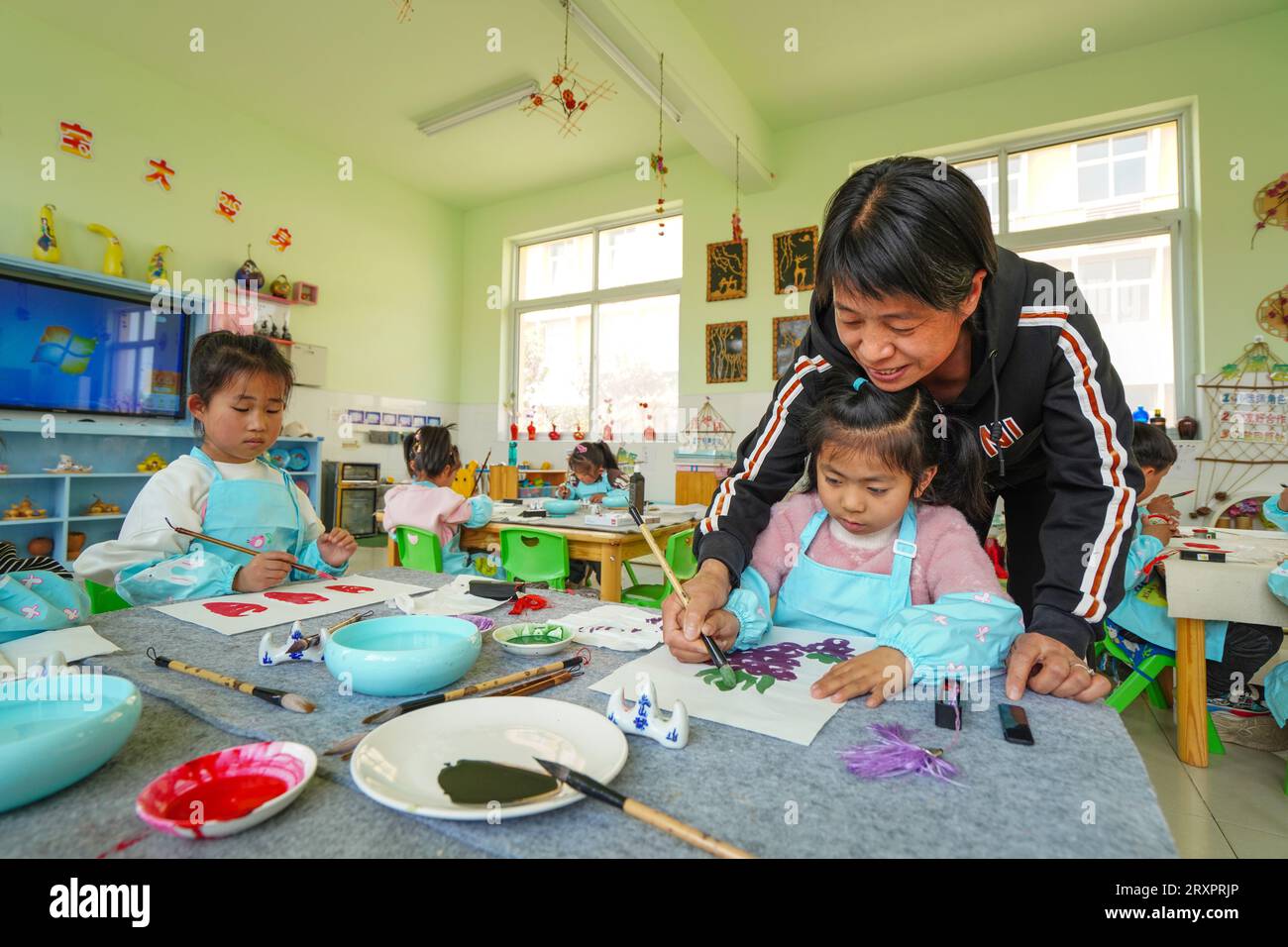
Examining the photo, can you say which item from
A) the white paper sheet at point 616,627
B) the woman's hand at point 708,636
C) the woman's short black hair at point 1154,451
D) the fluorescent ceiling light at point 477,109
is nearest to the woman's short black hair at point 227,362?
the white paper sheet at point 616,627

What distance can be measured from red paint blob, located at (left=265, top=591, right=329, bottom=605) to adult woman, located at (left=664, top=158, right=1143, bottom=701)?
666mm

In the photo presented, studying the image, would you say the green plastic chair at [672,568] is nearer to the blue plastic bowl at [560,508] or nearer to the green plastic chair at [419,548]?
the blue plastic bowl at [560,508]

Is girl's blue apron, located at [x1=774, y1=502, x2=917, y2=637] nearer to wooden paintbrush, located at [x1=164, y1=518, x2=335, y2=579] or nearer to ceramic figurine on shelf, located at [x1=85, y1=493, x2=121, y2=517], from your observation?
wooden paintbrush, located at [x1=164, y1=518, x2=335, y2=579]

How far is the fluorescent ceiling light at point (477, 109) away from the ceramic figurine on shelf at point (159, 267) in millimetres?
2174

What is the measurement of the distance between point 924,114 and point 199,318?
5.56 m

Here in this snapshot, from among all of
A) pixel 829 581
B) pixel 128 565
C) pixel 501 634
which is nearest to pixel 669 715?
pixel 501 634

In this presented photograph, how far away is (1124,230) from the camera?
4.41 metres

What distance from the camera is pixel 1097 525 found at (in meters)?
1.00

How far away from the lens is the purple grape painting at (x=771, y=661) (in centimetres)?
83

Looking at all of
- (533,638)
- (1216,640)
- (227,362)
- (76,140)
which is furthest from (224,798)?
(76,140)

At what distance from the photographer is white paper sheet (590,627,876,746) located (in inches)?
27.3

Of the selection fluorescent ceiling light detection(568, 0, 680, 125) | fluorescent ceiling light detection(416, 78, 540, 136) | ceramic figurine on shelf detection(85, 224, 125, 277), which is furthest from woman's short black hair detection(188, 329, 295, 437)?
fluorescent ceiling light detection(416, 78, 540, 136)

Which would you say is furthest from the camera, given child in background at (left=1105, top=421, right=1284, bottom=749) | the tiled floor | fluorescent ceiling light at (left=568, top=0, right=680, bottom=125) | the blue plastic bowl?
fluorescent ceiling light at (left=568, top=0, right=680, bottom=125)
